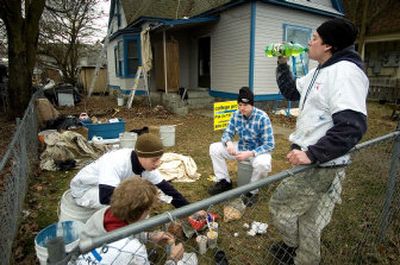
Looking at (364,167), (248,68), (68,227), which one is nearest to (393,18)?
(248,68)

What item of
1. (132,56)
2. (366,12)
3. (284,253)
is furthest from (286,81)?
(366,12)

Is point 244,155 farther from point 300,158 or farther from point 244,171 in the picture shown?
point 300,158

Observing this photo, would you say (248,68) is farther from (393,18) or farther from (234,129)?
(393,18)

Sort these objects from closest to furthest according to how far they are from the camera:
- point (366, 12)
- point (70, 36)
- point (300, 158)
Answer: point (300, 158) → point (366, 12) → point (70, 36)

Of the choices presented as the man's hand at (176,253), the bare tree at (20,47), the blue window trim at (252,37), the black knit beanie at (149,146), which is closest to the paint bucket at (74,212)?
the black knit beanie at (149,146)

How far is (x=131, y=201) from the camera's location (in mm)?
1462

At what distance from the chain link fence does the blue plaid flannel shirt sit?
2.11 ft

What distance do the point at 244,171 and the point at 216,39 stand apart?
347 inches

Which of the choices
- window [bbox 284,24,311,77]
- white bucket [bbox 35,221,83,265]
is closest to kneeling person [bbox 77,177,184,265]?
white bucket [bbox 35,221,83,265]

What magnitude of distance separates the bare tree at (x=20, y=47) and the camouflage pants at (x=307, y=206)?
869cm

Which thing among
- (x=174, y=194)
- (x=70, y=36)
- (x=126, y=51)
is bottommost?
(x=174, y=194)

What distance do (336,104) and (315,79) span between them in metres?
0.30

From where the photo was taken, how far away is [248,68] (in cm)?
999

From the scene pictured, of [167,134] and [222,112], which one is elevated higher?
[222,112]
